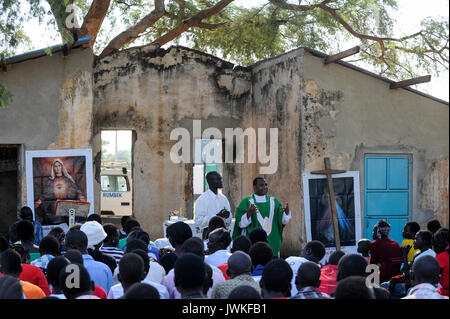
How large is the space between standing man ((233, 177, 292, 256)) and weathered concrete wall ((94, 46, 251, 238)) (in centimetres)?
430

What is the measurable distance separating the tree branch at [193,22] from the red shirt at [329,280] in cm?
969

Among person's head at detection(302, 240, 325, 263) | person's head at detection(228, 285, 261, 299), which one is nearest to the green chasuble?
person's head at detection(302, 240, 325, 263)

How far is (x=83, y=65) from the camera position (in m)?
10.8

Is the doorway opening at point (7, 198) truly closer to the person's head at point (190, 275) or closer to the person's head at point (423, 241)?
the person's head at point (423, 241)

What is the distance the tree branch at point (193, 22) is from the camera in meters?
15.1

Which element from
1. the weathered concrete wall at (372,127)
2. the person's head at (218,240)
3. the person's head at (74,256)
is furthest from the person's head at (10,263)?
the weathered concrete wall at (372,127)

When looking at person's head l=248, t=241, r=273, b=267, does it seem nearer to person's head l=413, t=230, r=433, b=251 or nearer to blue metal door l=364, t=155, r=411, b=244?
person's head l=413, t=230, r=433, b=251

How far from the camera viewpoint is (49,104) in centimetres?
1054

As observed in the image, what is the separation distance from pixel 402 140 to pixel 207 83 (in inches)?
155

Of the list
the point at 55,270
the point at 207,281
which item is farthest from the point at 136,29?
the point at 207,281

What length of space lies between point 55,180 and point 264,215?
3513 mm

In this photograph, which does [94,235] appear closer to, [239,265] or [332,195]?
[239,265]

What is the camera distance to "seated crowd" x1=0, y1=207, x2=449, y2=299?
421cm

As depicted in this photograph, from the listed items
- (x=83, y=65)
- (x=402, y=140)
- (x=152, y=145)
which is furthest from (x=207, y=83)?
(x=402, y=140)
